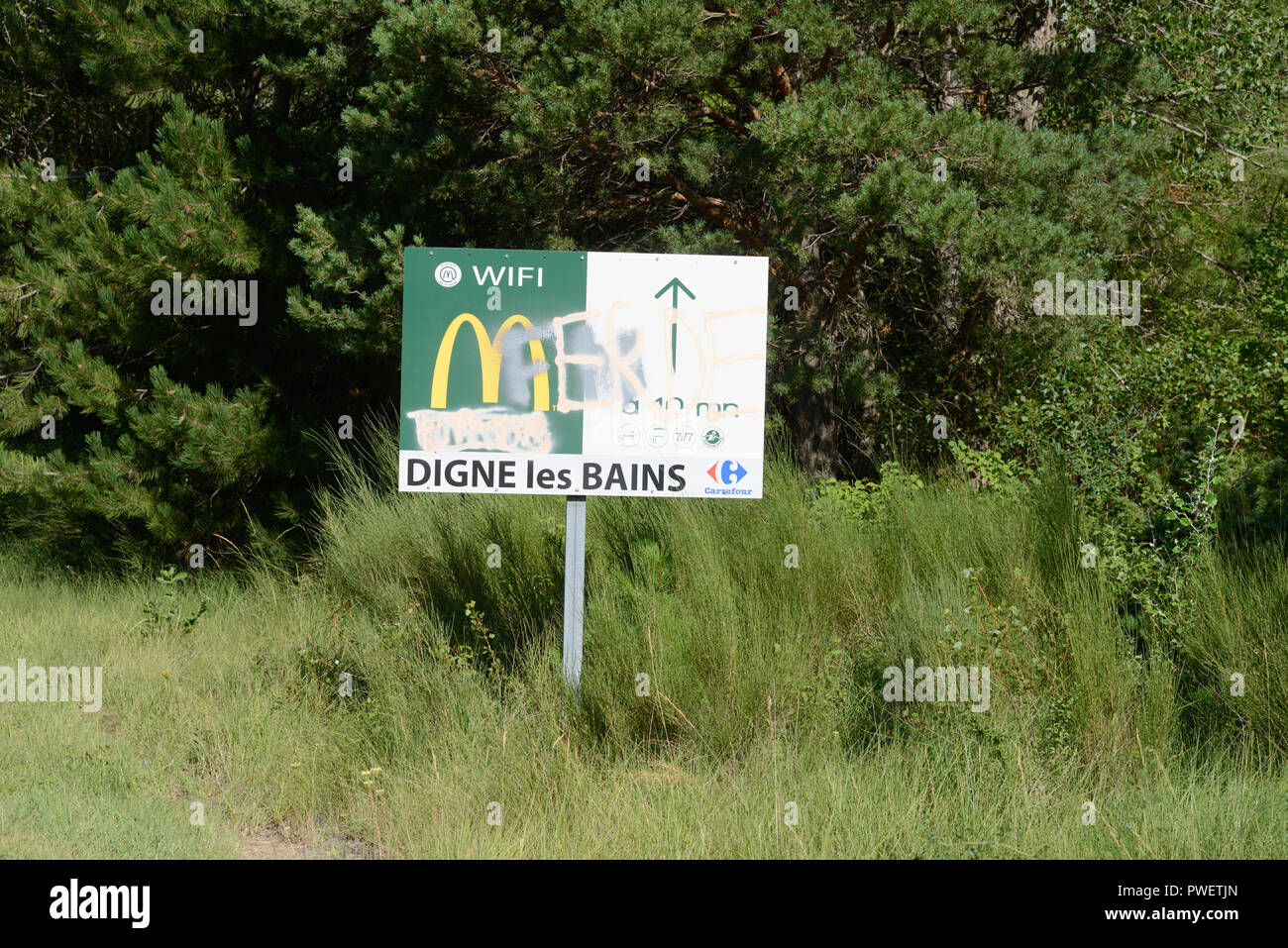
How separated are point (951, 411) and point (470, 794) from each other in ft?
20.7

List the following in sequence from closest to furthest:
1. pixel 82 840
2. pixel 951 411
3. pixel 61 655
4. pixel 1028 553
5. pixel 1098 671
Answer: pixel 82 840 < pixel 1098 671 < pixel 1028 553 < pixel 61 655 < pixel 951 411

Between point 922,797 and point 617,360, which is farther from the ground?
point 617,360

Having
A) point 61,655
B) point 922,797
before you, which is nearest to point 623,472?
point 922,797

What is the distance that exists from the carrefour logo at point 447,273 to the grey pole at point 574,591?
1111 millimetres

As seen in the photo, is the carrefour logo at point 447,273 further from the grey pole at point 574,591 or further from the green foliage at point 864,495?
the green foliage at point 864,495

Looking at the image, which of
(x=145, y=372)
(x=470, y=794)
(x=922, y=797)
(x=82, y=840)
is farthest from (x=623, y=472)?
(x=145, y=372)

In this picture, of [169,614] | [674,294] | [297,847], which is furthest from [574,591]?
[169,614]

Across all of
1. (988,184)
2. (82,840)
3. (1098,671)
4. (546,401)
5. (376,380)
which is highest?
(988,184)

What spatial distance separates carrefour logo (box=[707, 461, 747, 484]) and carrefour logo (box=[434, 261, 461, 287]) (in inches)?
56.2

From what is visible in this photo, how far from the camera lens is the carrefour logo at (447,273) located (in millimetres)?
4723

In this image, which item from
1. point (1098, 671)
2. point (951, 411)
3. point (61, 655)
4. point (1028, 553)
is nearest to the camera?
point (1098, 671)

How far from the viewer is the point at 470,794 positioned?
4031 millimetres

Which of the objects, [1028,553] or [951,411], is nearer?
[1028,553]

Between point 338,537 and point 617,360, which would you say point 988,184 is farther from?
point 338,537
